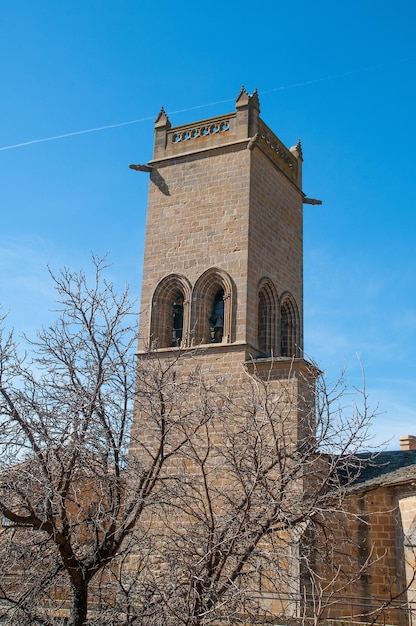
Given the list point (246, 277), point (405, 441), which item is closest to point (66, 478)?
point (246, 277)

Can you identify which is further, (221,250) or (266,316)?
(266,316)

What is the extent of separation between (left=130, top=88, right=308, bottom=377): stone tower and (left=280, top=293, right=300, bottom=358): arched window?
3cm

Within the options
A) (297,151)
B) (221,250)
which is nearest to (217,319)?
(221,250)

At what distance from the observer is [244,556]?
7.20 m

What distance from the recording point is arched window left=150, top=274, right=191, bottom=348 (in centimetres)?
1718

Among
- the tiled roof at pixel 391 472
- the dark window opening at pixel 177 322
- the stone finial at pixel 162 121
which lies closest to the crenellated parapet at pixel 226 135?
the stone finial at pixel 162 121

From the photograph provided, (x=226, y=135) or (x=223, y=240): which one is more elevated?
(x=226, y=135)

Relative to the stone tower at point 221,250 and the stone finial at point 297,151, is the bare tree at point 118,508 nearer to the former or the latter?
the stone tower at point 221,250

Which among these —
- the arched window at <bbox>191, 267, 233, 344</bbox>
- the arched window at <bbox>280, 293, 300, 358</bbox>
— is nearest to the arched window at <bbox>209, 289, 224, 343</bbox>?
the arched window at <bbox>191, 267, 233, 344</bbox>

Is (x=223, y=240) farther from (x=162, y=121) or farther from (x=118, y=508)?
(x=118, y=508)

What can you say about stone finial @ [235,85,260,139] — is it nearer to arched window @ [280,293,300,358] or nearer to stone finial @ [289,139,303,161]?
stone finial @ [289,139,303,161]

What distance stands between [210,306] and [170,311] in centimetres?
110

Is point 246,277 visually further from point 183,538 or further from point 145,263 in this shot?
point 183,538

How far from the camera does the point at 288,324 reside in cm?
1845
